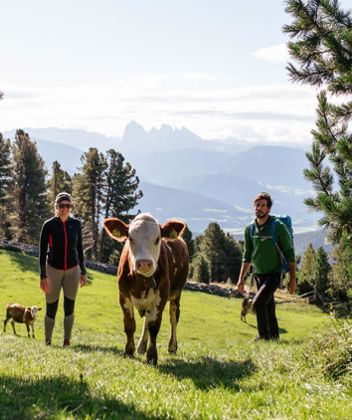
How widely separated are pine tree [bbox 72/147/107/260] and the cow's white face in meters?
55.3

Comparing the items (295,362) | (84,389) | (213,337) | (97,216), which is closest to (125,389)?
(84,389)

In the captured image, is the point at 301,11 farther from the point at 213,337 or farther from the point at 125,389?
the point at 213,337

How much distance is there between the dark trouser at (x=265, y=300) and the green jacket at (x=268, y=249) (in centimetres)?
17

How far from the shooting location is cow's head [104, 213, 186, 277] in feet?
25.5

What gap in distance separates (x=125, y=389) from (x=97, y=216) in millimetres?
59243

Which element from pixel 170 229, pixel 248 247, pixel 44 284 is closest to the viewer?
pixel 170 229

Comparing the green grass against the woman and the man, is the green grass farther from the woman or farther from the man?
the woman

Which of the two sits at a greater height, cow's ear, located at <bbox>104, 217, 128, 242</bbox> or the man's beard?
the man's beard

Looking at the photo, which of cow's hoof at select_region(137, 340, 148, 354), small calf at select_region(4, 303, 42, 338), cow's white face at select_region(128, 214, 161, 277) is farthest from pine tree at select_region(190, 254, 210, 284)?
cow's white face at select_region(128, 214, 161, 277)

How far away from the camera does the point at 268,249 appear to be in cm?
1067

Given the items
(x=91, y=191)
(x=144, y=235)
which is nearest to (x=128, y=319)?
(x=144, y=235)

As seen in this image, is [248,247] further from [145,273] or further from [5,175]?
[5,175]

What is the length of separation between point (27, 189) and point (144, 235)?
55227 millimetres

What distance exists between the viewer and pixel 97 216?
64.2 meters
